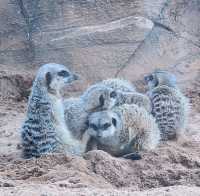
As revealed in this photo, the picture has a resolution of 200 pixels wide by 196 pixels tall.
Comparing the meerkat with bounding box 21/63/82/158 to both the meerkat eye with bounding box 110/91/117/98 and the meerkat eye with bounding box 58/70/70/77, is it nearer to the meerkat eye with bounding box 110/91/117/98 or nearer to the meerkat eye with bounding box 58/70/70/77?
the meerkat eye with bounding box 58/70/70/77

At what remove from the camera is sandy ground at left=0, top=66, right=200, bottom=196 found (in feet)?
10.6

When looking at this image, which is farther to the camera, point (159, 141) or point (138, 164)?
point (159, 141)

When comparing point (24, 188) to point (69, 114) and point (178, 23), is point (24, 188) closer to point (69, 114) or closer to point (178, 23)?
point (69, 114)

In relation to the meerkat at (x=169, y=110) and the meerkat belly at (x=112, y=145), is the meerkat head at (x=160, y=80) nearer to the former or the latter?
the meerkat at (x=169, y=110)

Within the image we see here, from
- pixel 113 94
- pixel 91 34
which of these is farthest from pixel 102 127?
pixel 91 34

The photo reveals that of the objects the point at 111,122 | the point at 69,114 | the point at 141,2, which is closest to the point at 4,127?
the point at 69,114

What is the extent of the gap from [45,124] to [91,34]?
2242 millimetres

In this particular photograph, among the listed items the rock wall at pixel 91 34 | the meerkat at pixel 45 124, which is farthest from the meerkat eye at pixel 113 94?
the rock wall at pixel 91 34

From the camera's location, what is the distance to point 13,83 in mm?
6477

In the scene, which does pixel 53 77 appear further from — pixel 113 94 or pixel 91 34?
pixel 91 34

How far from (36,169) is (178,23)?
3.46 metres

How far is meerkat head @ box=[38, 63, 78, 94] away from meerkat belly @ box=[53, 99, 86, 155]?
5.2 inches

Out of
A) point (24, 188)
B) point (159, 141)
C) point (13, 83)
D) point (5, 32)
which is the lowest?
point (24, 188)

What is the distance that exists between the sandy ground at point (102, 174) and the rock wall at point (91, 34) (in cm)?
197
